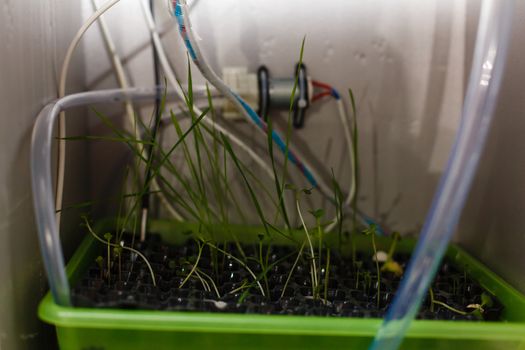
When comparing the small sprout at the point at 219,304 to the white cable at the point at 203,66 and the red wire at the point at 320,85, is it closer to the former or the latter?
the white cable at the point at 203,66

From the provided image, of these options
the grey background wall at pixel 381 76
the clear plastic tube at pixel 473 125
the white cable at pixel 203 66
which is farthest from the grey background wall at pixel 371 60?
the clear plastic tube at pixel 473 125

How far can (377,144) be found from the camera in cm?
88

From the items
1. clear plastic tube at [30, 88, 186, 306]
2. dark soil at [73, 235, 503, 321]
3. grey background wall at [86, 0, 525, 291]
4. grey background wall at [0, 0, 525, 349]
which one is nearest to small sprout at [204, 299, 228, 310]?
dark soil at [73, 235, 503, 321]

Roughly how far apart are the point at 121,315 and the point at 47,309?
0.28 feet

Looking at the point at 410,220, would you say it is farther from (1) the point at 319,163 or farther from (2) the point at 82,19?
(2) the point at 82,19

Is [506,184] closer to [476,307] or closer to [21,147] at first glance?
[476,307]

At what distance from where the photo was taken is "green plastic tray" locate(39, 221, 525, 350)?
19.1 inches

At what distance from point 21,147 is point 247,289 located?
35cm

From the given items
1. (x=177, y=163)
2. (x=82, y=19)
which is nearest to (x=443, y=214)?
(x=177, y=163)

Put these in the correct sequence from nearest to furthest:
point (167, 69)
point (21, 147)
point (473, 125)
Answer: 1. point (473, 125)
2. point (21, 147)
3. point (167, 69)

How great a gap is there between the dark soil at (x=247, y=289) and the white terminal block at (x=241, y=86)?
0.26 meters

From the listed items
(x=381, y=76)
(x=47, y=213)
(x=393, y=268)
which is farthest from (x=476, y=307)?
(x=47, y=213)

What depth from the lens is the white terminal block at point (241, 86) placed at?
0.82m

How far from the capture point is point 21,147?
538 mm
